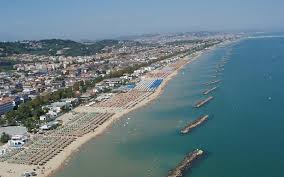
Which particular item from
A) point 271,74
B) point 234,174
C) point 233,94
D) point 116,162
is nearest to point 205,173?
point 234,174

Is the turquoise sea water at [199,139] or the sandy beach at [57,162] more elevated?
the turquoise sea water at [199,139]

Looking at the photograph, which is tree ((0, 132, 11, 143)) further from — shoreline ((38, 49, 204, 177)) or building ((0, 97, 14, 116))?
building ((0, 97, 14, 116))

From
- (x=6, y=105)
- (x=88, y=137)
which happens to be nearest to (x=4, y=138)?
(x=88, y=137)

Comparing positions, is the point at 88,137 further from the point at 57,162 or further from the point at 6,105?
the point at 6,105

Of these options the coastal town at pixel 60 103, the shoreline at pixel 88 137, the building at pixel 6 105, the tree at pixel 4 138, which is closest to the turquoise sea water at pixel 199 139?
the shoreline at pixel 88 137

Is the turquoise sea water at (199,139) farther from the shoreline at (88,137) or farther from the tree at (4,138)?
the tree at (4,138)

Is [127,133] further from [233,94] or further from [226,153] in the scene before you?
[233,94]
